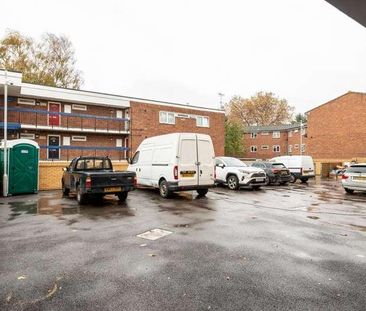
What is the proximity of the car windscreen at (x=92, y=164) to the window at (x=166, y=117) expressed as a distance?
1649 centimetres

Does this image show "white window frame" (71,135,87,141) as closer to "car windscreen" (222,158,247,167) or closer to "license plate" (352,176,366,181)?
"car windscreen" (222,158,247,167)

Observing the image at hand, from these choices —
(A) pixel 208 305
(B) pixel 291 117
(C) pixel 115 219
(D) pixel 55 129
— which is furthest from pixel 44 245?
(B) pixel 291 117

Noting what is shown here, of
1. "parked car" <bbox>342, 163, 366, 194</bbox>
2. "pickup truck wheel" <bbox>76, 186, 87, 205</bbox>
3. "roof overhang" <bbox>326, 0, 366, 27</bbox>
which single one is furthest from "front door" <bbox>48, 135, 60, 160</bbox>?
"roof overhang" <bbox>326, 0, 366, 27</bbox>

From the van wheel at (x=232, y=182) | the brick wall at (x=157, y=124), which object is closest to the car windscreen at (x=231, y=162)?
the van wheel at (x=232, y=182)

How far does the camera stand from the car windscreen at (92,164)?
11336 millimetres

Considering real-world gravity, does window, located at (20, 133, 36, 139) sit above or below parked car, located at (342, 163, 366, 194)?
above

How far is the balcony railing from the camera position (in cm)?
2159

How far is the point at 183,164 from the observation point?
10992 mm

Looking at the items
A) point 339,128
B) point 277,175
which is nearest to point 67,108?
point 277,175

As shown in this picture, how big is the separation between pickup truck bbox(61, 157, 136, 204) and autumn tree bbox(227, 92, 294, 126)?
5544 cm

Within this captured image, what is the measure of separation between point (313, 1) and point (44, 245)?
19.3ft

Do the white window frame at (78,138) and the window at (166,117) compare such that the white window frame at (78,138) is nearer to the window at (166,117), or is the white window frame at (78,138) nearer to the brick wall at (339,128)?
the window at (166,117)

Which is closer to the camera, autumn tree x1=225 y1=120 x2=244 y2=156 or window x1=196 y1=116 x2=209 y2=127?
window x1=196 y1=116 x2=209 y2=127

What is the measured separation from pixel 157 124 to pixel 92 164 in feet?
54.2
